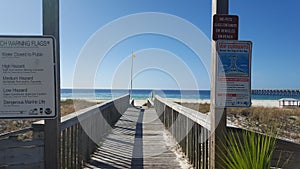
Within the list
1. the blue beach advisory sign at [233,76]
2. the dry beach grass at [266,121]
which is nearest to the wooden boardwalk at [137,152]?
the dry beach grass at [266,121]

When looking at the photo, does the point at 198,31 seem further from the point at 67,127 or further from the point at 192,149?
the point at 67,127

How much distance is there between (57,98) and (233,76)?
1.69 m

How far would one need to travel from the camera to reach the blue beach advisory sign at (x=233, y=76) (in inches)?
112

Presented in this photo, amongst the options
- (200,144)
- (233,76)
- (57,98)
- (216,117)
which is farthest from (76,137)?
(233,76)

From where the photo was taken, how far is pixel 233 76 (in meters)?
2.86

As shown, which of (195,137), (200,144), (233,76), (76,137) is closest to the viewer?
(233,76)

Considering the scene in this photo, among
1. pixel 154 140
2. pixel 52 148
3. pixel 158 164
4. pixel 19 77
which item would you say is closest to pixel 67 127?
pixel 52 148

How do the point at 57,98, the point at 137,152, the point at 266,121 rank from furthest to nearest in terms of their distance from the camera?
the point at 266,121, the point at 137,152, the point at 57,98

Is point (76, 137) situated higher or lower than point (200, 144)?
higher

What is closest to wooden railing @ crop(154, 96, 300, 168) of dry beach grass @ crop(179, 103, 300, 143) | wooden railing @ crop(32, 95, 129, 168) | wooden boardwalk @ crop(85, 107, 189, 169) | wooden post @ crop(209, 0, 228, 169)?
wooden post @ crop(209, 0, 228, 169)

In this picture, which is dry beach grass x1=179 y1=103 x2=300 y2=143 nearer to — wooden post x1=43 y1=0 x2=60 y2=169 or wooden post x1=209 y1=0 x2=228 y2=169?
wooden post x1=209 y1=0 x2=228 y2=169

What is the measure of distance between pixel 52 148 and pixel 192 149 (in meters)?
2.45

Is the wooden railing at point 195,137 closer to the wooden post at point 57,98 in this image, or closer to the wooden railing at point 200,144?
the wooden railing at point 200,144

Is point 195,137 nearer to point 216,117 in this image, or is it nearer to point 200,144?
point 200,144
